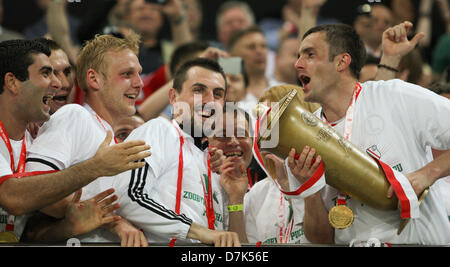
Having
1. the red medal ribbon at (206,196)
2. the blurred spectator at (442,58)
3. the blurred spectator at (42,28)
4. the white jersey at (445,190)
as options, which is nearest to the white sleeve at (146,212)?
the red medal ribbon at (206,196)

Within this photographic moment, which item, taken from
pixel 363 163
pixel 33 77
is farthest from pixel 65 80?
pixel 363 163

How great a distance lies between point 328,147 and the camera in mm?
3041

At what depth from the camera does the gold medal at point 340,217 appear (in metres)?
3.18

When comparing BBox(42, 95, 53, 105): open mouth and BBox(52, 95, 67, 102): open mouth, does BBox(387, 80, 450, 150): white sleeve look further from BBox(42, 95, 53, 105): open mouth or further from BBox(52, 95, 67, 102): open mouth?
BBox(52, 95, 67, 102): open mouth

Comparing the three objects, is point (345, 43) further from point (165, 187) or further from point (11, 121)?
point (11, 121)

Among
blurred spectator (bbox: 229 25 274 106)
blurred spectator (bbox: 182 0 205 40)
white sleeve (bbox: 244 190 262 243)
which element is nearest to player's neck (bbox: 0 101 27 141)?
white sleeve (bbox: 244 190 262 243)

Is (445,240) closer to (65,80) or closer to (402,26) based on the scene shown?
(402,26)

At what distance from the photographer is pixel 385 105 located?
333 centimetres

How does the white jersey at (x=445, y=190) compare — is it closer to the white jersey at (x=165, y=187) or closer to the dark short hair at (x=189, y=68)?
the white jersey at (x=165, y=187)

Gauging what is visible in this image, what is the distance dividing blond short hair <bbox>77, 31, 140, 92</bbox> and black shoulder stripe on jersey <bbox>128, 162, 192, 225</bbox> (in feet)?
3.00

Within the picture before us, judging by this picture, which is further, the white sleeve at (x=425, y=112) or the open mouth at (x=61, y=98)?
the open mouth at (x=61, y=98)

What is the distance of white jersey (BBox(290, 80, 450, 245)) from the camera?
3227 millimetres

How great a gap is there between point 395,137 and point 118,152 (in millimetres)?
1606

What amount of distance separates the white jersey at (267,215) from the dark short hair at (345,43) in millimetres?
943
